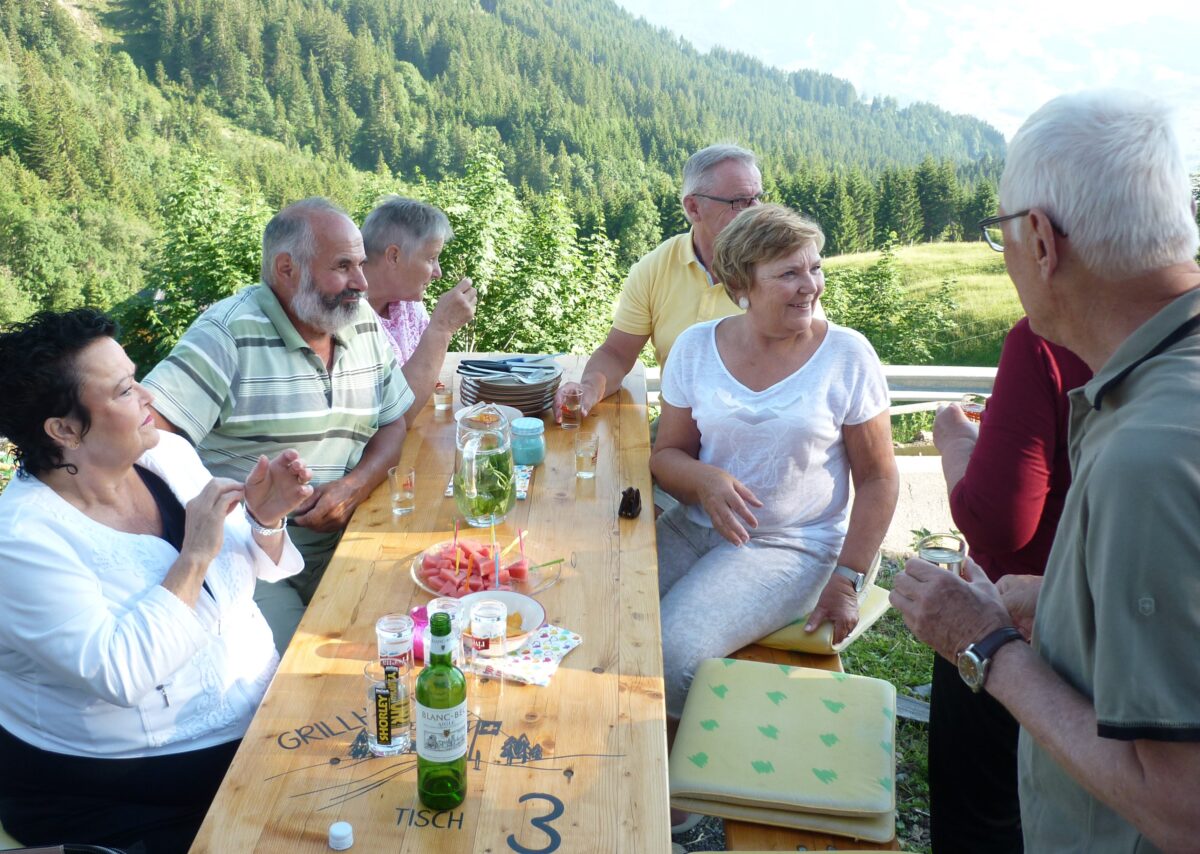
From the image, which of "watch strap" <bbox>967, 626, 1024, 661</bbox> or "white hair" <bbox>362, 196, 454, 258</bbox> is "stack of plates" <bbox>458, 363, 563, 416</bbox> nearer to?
"white hair" <bbox>362, 196, 454, 258</bbox>

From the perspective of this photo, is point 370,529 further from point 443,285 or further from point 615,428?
point 443,285

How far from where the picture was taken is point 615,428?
11.0ft

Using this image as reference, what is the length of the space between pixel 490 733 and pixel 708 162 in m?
2.65

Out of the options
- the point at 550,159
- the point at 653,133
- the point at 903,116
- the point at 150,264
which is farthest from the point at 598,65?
the point at 150,264

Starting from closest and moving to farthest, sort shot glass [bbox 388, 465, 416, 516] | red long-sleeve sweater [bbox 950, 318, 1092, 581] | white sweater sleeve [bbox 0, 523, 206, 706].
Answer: white sweater sleeve [bbox 0, 523, 206, 706] → red long-sleeve sweater [bbox 950, 318, 1092, 581] → shot glass [bbox 388, 465, 416, 516]

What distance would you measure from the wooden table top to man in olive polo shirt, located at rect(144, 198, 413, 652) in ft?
1.47

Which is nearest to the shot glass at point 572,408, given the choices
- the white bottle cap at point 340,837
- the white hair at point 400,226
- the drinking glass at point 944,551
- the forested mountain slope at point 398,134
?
the white hair at point 400,226

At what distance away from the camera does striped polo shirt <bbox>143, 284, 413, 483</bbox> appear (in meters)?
2.69

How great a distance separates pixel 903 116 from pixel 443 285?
46.4 m

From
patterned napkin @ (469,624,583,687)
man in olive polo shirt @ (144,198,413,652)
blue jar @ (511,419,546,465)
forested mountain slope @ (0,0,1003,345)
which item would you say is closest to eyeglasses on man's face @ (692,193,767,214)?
blue jar @ (511,419,546,465)

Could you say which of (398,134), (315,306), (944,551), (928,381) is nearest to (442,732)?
(944,551)

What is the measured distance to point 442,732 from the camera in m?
1.45

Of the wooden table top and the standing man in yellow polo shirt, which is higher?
the standing man in yellow polo shirt

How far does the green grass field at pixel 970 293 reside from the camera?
24.9 metres
